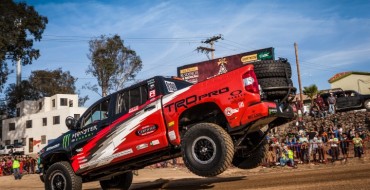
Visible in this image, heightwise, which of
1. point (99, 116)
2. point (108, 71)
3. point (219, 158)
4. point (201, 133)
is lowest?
point (219, 158)

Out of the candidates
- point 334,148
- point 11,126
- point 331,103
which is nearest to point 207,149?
point 334,148

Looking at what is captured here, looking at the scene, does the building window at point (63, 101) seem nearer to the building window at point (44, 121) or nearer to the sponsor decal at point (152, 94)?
the building window at point (44, 121)

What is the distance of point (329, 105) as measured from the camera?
25.9 metres

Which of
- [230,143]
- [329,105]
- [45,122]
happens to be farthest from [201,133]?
[45,122]

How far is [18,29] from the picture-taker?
34750 millimetres

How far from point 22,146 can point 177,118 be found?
47.7 metres

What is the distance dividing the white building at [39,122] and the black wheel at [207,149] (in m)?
43.3

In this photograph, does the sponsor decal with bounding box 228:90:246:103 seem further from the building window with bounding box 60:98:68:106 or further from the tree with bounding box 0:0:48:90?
the building window with bounding box 60:98:68:106

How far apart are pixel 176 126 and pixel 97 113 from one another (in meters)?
2.25

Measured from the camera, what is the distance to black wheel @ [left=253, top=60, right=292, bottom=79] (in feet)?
20.0

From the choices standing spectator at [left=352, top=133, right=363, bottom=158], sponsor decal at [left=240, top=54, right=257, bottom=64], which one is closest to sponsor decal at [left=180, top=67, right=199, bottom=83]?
sponsor decal at [left=240, top=54, right=257, bottom=64]

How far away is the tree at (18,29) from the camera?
33.4m

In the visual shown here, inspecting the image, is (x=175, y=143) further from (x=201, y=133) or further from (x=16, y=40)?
(x=16, y=40)

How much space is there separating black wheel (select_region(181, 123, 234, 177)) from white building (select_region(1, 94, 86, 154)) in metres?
43.3
